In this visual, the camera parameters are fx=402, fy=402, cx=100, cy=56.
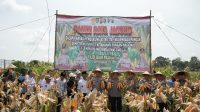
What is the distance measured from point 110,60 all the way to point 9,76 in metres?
3.95

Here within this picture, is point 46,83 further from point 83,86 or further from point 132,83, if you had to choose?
point 132,83

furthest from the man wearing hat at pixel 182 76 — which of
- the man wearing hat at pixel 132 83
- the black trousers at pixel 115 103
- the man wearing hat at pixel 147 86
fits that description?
the black trousers at pixel 115 103

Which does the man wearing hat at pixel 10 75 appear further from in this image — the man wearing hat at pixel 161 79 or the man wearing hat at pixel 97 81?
the man wearing hat at pixel 161 79

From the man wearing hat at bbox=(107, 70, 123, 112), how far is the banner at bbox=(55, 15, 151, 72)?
2.13 m

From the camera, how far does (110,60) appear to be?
46.5 ft

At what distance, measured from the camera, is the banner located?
1408 cm

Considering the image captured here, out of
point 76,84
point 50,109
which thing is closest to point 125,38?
point 76,84

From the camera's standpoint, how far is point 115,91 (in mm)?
11875

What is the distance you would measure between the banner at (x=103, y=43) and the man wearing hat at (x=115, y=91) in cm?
213

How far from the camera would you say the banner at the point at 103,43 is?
1408 cm

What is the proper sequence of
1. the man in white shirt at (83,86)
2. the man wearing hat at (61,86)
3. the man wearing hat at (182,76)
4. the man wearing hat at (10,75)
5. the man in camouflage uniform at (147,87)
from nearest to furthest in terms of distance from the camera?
the man in camouflage uniform at (147,87), the man wearing hat at (10,75), the man wearing hat at (182,76), the man wearing hat at (61,86), the man in white shirt at (83,86)

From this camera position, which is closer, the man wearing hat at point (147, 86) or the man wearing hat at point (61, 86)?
the man wearing hat at point (147, 86)

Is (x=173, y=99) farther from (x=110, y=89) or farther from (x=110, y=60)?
(x=110, y=60)

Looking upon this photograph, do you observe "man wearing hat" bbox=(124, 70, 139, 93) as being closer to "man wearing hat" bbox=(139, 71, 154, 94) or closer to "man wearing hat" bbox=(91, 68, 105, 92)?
"man wearing hat" bbox=(139, 71, 154, 94)
